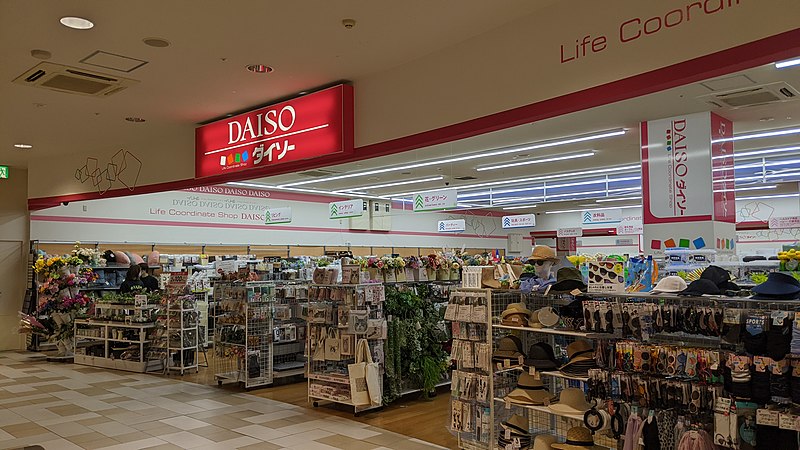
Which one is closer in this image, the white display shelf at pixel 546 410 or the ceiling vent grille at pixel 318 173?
the white display shelf at pixel 546 410

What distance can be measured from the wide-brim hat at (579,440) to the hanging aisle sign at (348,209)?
10.0 metres

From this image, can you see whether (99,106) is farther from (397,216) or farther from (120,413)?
(397,216)

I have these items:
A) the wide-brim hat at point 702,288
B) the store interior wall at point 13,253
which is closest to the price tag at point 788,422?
the wide-brim hat at point 702,288

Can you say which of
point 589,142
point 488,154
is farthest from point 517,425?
point 488,154

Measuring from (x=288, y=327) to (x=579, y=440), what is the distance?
504 cm

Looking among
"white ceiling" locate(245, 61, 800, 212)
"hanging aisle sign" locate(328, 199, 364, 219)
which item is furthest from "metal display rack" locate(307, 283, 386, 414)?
"hanging aisle sign" locate(328, 199, 364, 219)

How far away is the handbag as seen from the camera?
21.9ft

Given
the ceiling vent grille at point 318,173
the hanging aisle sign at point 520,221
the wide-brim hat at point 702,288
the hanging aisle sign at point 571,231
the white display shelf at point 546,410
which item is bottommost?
the white display shelf at point 546,410

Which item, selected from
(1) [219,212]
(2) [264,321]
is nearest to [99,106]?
(2) [264,321]

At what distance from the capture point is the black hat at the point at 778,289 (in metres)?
3.65

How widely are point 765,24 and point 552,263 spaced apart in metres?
2.66

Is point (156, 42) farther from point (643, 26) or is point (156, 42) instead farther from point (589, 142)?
point (589, 142)

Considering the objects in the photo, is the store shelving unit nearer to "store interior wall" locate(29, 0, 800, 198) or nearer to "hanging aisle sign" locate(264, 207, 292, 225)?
"store interior wall" locate(29, 0, 800, 198)

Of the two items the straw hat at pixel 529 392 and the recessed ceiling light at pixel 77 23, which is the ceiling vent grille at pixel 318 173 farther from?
the straw hat at pixel 529 392
